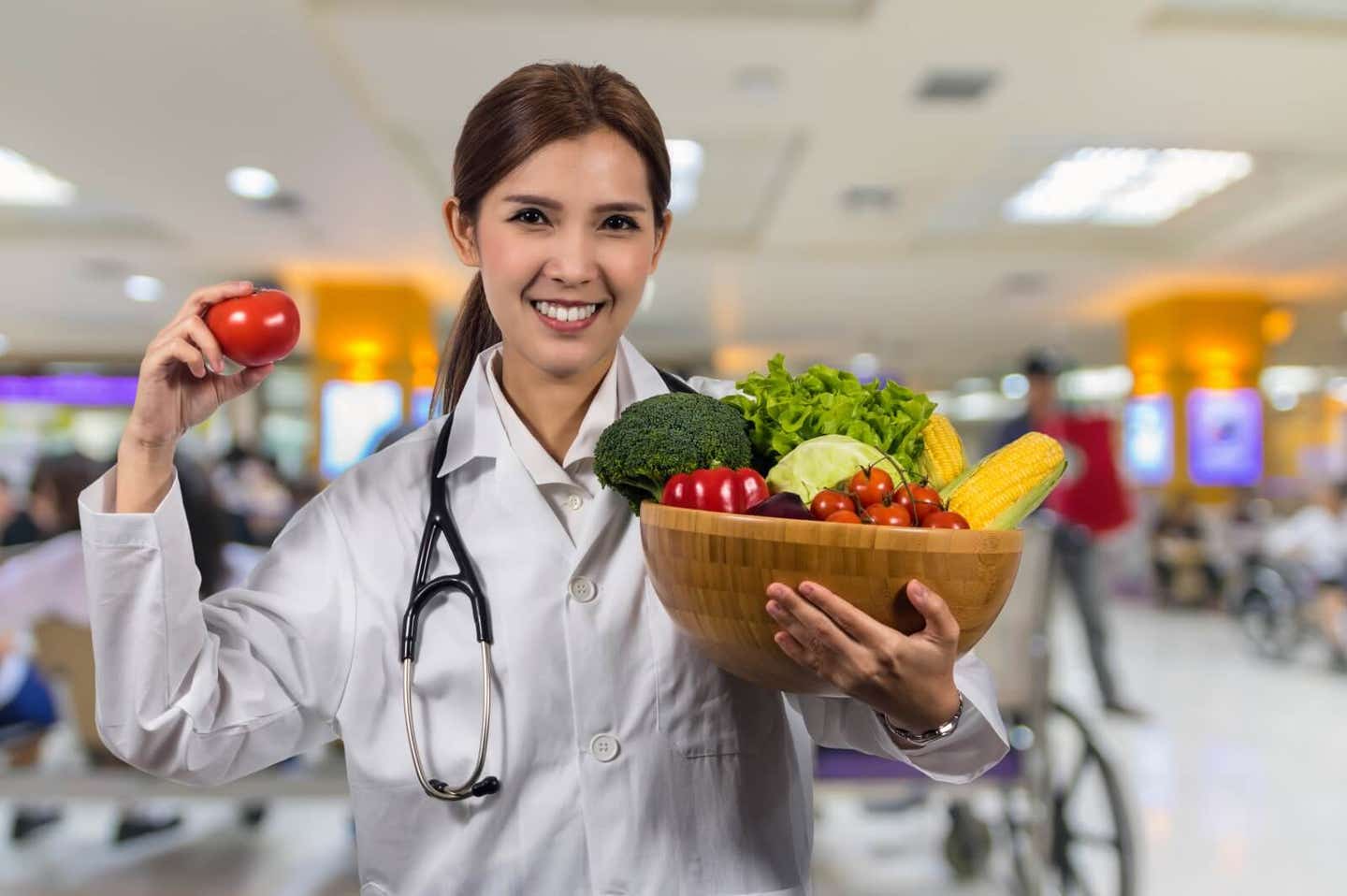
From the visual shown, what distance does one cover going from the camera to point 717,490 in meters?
0.83

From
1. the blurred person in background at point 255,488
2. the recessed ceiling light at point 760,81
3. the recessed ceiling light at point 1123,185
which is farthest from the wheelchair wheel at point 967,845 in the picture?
the recessed ceiling light at point 1123,185

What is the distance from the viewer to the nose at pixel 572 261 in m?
0.99

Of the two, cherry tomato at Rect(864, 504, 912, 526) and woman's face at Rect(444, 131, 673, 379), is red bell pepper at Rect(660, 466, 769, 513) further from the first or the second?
woman's face at Rect(444, 131, 673, 379)

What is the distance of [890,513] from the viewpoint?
2.64 feet

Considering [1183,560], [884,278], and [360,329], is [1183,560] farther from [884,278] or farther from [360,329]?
[360,329]

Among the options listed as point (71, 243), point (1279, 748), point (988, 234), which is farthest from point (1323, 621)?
point (71, 243)

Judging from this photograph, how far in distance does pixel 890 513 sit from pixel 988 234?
9622mm

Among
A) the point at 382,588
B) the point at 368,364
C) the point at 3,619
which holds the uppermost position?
the point at 368,364

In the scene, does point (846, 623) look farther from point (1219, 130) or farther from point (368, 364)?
point (368, 364)

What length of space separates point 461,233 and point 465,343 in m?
0.21

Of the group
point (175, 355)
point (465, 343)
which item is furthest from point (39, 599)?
point (175, 355)

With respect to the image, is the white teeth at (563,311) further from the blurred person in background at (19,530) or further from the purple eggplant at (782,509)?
the blurred person in background at (19,530)

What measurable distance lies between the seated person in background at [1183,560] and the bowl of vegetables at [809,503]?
1103cm

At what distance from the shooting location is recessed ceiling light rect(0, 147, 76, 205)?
7836mm
